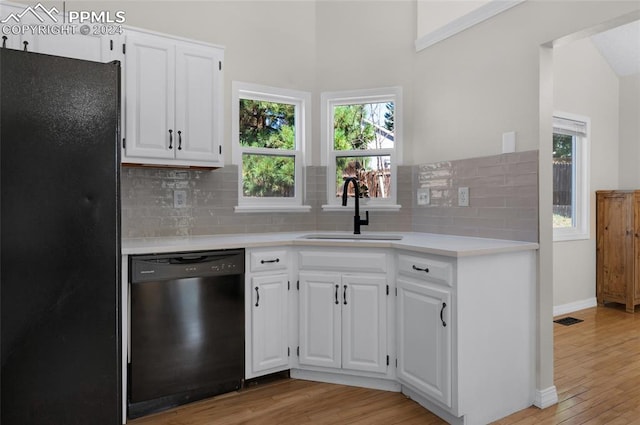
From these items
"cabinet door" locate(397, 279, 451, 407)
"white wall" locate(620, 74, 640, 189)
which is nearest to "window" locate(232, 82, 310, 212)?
"cabinet door" locate(397, 279, 451, 407)

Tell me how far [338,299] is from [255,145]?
57.7 inches

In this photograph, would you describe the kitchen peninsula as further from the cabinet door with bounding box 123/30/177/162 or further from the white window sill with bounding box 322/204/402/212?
the white window sill with bounding box 322/204/402/212

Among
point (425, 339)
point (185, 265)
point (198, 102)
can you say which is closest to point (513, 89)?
point (425, 339)

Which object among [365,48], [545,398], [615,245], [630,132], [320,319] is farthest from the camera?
[630,132]

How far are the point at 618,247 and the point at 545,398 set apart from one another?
2886 mm

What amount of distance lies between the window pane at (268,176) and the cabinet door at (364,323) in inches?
45.0

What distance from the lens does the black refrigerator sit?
4.04 ft

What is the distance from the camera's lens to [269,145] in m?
3.35

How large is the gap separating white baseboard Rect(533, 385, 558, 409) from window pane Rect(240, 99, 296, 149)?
246cm

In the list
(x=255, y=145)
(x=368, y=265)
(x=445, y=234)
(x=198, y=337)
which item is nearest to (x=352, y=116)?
(x=255, y=145)

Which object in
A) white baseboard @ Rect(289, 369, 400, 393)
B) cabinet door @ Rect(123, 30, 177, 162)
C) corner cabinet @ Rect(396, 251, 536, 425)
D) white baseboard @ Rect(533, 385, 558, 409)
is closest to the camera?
corner cabinet @ Rect(396, 251, 536, 425)

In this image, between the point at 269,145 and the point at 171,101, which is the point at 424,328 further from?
the point at 171,101

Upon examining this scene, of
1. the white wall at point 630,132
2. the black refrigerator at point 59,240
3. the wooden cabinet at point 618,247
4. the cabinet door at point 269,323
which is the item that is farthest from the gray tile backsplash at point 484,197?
the white wall at point 630,132

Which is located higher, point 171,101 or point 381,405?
point 171,101
